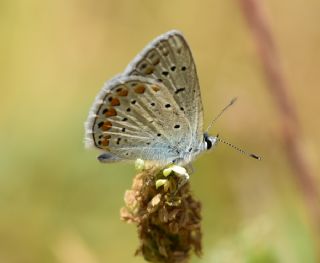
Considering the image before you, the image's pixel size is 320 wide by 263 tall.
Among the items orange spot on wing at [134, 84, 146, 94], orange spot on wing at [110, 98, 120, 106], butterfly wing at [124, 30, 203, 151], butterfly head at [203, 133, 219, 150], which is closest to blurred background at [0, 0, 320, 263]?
butterfly head at [203, 133, 219, 150]

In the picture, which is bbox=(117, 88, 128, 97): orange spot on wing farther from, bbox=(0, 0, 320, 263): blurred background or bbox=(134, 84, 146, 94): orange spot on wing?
bbox=(0, 0, 320, 263): blurred background

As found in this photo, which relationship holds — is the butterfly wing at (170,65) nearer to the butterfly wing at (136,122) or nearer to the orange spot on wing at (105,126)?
the butterfly wing at (136,122)

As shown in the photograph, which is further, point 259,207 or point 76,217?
point 76,217

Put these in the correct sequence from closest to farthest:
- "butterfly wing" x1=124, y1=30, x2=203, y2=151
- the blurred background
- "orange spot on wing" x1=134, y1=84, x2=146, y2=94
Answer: "butterfly wing" x1=124, y1=30, x2=203, y2=151 < "orange spot on wing" x1=134, y1=84, x2=146, y2=94 < the blurred background

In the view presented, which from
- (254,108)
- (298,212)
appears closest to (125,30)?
(254,108)

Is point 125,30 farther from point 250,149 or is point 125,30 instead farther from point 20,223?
point 20,223

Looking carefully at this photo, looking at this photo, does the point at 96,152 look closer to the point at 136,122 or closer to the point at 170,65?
the point at 136,122

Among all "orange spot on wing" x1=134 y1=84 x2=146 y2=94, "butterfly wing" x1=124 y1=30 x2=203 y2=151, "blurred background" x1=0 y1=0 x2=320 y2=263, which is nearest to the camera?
"butterfly wing" x1=124 y1=30 x2=203 y2=151
